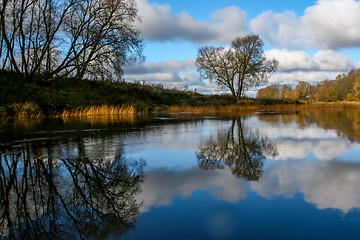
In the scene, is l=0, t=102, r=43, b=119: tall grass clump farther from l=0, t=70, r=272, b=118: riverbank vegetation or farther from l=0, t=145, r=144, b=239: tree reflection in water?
l=0, t=145, r=144, b=239: tree reflection in water

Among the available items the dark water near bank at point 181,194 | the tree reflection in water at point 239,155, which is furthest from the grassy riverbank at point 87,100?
the tree reflection in water at point 239,155

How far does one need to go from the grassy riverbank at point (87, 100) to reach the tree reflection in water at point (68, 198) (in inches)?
557

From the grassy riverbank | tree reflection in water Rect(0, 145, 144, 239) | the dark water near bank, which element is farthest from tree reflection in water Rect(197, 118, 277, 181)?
the grassy riverbank

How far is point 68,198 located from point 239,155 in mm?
3488

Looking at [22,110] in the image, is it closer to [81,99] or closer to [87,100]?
[81,99]

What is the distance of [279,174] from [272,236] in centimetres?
198

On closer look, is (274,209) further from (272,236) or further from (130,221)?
(130,221)

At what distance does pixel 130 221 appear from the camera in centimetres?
264

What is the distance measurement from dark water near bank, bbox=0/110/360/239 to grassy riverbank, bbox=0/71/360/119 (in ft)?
47.0

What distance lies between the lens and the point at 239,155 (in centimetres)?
560

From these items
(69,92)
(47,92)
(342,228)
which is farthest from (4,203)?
(69,92)

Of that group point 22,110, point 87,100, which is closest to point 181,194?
point 22,110

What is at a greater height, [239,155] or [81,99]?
[81,99]

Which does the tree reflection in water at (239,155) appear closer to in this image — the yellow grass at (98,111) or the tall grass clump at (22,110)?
the tall grass clump at (22,110)
